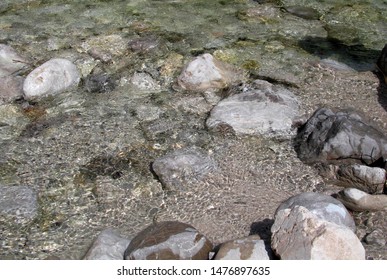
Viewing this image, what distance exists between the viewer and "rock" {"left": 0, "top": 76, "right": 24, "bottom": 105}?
444 cm

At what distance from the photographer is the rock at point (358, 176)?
331 cm

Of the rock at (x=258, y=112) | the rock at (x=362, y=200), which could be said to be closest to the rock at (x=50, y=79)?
the rock at (x=258, y=112)

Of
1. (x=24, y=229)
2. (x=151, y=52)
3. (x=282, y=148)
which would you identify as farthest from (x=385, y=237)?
(x=151, y=52)

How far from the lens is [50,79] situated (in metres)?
4.46

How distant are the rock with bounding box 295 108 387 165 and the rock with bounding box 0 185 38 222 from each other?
1.71m

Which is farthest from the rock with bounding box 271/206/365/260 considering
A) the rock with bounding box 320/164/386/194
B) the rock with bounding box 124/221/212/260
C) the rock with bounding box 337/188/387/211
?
the rock with bounding box 320/164/386/194

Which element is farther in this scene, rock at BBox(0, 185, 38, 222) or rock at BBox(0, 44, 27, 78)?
rock at BBox(0, 44, 27, 78)

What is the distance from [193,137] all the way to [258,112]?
51 centimetres

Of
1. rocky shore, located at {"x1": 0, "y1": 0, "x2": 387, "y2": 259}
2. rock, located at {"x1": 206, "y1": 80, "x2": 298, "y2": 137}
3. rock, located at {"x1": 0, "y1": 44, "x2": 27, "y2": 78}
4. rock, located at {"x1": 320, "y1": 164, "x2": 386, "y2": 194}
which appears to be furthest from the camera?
rock, located at {"x1": 0, "y1": 44, "x2": 27, "y2": 78}

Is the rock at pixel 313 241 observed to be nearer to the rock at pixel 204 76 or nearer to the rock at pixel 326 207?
the rock at pixel 326 207

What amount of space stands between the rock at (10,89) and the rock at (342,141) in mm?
2200

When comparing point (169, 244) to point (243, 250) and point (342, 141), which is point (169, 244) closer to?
point (243, 250)

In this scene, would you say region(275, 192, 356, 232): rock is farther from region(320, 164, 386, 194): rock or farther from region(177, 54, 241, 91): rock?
region(177, 54, 241, 91): rock
